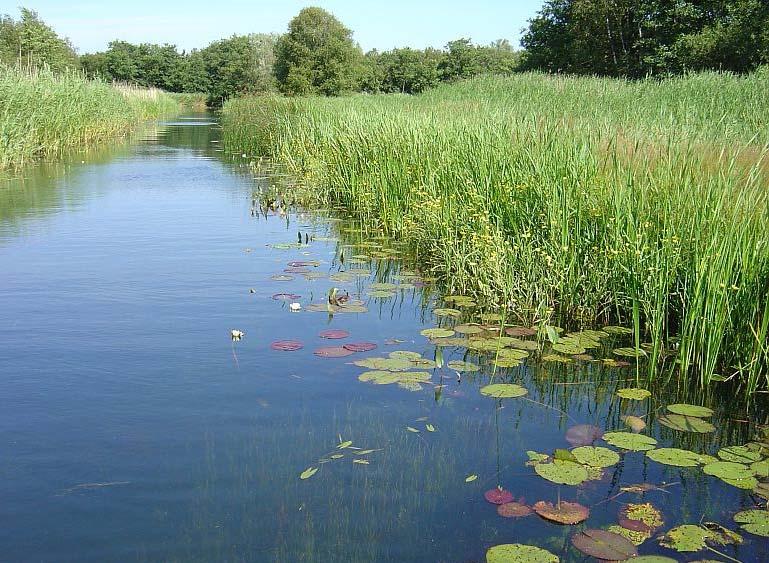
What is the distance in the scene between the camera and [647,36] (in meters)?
33.9

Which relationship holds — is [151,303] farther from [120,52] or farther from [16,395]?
[120,52]

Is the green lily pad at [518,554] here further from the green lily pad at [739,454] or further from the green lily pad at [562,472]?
the green lily pad at [739,454]

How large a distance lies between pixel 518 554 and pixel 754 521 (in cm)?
93

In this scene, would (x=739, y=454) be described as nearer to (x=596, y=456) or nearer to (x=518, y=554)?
(x=596, y=456)

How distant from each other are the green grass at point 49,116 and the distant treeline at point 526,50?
2135 mm

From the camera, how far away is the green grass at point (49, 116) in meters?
12.5

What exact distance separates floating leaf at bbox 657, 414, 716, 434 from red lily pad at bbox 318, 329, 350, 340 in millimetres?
2002

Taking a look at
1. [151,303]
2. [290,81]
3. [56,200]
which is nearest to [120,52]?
[290,81]

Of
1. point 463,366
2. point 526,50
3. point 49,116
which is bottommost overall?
point 463,366

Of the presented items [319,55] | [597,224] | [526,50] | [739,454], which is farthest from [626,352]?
[526,50]

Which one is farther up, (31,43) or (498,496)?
(31,43)

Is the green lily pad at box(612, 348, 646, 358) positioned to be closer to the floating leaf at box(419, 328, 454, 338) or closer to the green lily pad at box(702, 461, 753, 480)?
the floating leaf at box(419, 328, 454, 338)

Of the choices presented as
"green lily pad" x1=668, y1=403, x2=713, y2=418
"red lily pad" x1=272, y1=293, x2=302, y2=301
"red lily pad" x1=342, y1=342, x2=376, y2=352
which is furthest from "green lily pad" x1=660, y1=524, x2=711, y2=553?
"red lily pad" x1=272, y1=293, x2=302, y2=301

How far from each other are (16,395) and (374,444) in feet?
6.18
